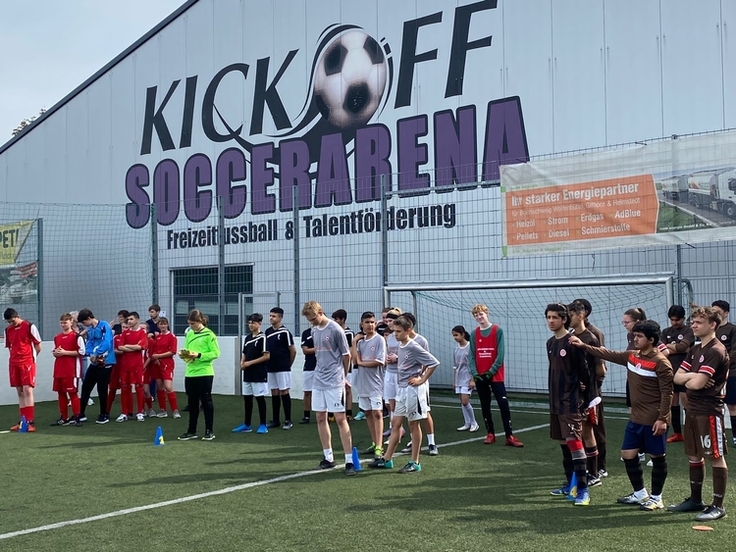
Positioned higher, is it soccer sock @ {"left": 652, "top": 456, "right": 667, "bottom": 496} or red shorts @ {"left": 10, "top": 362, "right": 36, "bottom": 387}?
red shorts @ {"left": 10, "top": 362, "right": 36, "bottom": 387}

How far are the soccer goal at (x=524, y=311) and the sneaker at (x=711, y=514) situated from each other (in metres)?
6.35

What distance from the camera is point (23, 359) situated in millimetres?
13359

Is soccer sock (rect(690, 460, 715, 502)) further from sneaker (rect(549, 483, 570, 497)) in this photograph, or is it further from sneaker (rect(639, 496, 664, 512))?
sneaker (rect(549, 483, 570, 497))

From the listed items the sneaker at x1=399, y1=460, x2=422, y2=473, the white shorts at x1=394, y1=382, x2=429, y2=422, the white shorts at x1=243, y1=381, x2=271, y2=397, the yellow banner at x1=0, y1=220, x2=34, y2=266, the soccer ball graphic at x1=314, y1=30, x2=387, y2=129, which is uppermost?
the soccer ball graphic at x1=314, y1=30, x2=387, y2=129

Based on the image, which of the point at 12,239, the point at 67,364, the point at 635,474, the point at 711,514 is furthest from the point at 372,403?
the point at 12,239

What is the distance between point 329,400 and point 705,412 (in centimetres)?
398

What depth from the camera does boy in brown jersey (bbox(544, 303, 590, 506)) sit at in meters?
7.44

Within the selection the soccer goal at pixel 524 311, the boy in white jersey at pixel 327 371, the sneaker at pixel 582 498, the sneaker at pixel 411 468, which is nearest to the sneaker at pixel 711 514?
the sneaker at pixel 582 498

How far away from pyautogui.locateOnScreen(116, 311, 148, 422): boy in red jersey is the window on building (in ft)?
14.1

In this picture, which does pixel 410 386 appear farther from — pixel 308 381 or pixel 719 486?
pixel 308 381

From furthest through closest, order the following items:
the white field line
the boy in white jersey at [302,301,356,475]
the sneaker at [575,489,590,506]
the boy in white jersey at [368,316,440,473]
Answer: the boy in white jersey at [302,301,356,475] → the boy in white jersey at [368,316,440,473] → the sneaker at [575,489,590,506] → the white field line

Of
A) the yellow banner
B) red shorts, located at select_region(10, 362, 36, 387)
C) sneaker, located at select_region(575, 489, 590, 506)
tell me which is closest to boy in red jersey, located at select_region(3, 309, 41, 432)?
red shorts, located at select_region(10, 362, 36, 387)

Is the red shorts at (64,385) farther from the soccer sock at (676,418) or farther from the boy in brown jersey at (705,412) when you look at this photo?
the boy in brown jersey at (705,412)

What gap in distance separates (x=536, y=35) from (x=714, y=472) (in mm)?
11456
